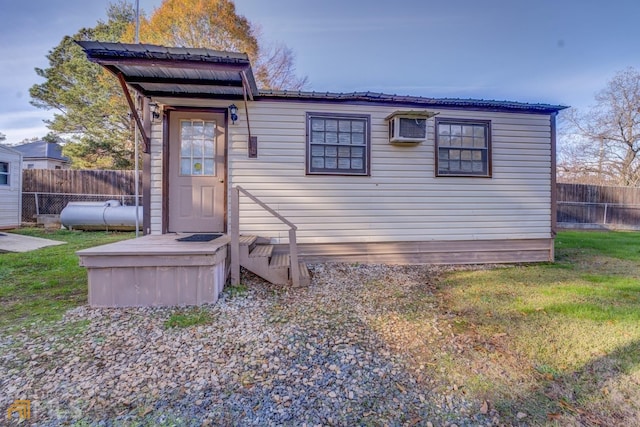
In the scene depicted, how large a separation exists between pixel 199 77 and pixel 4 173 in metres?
9.53

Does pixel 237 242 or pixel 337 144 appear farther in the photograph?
pixel 337 144

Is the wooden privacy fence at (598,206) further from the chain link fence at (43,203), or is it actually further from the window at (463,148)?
→ the chain link fence at (43,203)

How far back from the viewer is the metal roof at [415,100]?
16.1 ft

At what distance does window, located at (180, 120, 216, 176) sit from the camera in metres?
4.95

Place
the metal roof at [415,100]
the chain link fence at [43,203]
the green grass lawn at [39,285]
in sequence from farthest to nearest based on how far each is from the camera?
the chain link fence at [43,203]
the metal roof at [415,100]
the green grass lawn at [39,285]

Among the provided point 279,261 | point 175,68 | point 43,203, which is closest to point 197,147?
point 175,68

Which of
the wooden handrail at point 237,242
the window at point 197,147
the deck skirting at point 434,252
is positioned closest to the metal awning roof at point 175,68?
the window at point 197,147

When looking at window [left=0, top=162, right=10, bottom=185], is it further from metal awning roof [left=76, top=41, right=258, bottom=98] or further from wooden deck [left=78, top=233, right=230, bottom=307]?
wooden deck [left=78, top=233, right=230, bottom=307]

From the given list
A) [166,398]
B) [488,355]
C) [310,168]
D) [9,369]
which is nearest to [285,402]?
[166,398]

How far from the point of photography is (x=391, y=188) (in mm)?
5281

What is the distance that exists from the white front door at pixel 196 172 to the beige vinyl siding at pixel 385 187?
0.20 metres

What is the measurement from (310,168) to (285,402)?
3743 mm

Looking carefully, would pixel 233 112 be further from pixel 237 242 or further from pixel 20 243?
pixel 20 243

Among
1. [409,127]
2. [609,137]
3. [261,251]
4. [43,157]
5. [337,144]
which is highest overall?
[609,137]
